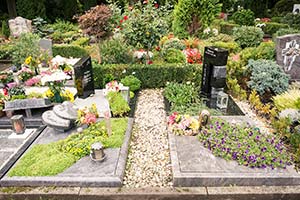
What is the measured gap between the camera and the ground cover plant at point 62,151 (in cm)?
448

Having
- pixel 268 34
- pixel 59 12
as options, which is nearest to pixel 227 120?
pixel 268 34

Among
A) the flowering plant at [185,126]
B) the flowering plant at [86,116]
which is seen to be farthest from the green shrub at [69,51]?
the flowering plant at [185,126]

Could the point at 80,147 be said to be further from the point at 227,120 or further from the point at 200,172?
the point at 227,120

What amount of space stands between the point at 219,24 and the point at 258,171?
56.3 ft

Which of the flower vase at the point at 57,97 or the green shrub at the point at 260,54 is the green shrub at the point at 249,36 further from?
the flower vase at the point at 57,97

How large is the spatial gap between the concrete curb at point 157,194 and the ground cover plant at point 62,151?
14.5 inches

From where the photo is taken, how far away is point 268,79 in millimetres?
7672

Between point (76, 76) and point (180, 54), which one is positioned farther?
point (180, 54)

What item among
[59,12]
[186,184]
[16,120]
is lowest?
[186,184]

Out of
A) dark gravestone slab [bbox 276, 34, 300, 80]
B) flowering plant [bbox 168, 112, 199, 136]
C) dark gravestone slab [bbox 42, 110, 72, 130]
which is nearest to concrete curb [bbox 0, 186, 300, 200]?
flowering plant [bbox 168, 112, 199, 136]

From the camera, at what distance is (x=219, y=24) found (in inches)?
771

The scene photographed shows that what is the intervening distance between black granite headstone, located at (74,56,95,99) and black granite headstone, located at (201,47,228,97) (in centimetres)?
348

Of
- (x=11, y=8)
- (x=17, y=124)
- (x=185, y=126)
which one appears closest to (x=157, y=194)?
(x=185, y=126)

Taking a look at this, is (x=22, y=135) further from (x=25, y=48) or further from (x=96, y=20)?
(x=96, y=20)
